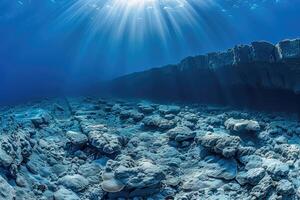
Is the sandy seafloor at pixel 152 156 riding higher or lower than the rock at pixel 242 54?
lower

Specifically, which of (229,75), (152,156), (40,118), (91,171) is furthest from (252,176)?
(40,118)

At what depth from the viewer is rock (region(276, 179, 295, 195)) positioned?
5195 millimetres

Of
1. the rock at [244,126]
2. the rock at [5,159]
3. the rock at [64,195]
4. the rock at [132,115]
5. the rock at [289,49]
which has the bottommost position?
the rock at [64,195]

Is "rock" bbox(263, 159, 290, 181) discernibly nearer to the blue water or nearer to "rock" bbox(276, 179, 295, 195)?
"rock" bbox(276, 179, 295, 195)

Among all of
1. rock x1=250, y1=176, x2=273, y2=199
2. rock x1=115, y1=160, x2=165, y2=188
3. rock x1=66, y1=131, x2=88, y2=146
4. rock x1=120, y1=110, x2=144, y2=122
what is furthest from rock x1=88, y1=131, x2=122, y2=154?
rock x1=250, y1=176, x2=273, y2=199

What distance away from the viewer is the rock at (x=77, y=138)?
7.73m

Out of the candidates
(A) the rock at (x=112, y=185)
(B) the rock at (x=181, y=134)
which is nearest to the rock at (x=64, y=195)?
(A) the rock at (x=112, y=185)

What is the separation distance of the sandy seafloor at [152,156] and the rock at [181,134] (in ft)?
0.09

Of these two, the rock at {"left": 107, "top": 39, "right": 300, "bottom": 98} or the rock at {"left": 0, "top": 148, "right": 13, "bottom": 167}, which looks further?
the rock at {"left": 107, "top": 39, "right": 300, "bottom": 98}

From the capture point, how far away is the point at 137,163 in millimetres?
6820

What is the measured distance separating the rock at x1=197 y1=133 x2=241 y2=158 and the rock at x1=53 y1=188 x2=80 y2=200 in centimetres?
318

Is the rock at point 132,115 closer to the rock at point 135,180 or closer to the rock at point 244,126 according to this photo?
the rock at point 244,126

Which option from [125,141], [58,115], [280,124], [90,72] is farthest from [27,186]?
[90,72]

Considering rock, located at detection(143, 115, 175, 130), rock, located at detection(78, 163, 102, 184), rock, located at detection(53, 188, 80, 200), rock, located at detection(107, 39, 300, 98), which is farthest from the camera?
rock, located at detection(143, 115, 175, 130)
